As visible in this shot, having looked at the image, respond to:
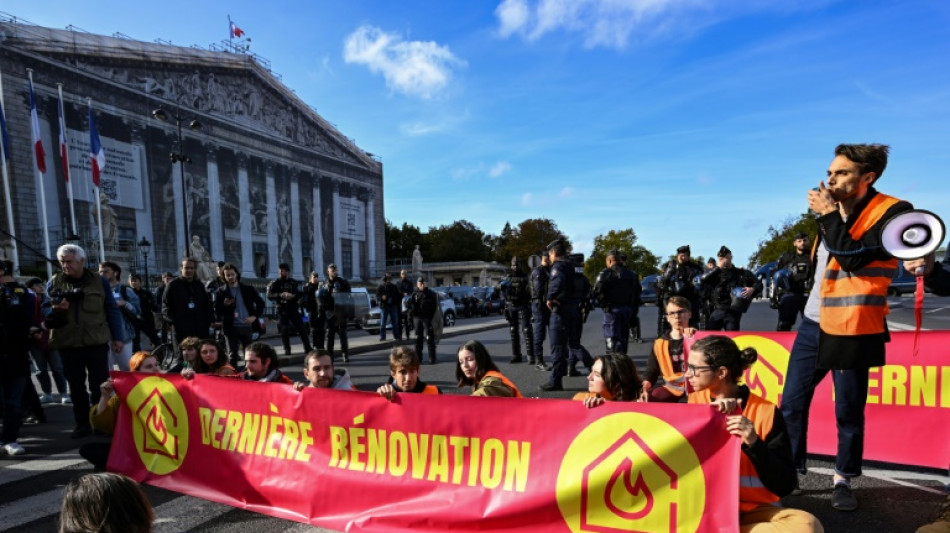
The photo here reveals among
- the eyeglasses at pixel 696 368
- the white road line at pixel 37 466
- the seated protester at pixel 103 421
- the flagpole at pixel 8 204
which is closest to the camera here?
the eyeglasses at pixel 696 368

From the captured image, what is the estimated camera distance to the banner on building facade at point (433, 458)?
2467 millimetres

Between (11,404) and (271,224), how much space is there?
131 feet

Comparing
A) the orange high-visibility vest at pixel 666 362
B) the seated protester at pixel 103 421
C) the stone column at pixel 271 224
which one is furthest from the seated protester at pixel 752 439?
the stone column at pixel 271 224

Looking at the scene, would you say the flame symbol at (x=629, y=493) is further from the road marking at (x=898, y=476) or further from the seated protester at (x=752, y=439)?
the road marking at (x=898, y=476)

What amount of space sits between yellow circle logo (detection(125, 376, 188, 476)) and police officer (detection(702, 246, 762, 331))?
22.1ft

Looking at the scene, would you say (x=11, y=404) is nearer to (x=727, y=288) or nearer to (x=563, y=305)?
(x=563, y=305)

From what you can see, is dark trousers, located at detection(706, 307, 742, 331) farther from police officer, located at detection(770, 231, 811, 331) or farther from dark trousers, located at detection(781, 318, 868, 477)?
dark trousers, located at detection(781, 318, 868, 477)

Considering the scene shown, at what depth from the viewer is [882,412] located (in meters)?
3.97

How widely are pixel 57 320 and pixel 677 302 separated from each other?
17.9ft

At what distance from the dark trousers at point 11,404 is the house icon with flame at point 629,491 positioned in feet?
16.6

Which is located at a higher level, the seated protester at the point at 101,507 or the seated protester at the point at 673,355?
the seated protester at the point at 101,507

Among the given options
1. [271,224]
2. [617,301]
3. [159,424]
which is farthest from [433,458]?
[271,224]

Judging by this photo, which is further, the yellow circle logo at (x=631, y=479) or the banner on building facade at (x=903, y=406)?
the banner on building facade at (x=903, y=406)

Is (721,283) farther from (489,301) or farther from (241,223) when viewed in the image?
(241,223)
